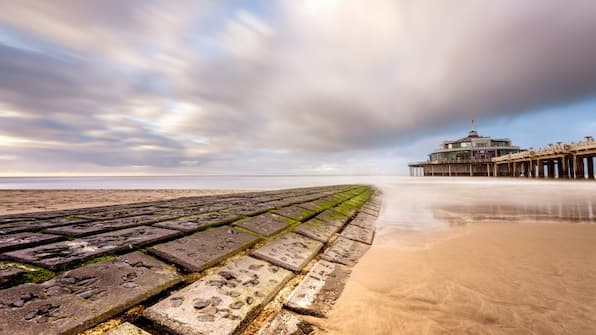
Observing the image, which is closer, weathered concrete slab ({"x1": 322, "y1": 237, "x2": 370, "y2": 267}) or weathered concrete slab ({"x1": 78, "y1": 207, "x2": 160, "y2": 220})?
weathered concrete slab ({"x1": 322, "y1": 237, "x2": 370, "y2": 267})

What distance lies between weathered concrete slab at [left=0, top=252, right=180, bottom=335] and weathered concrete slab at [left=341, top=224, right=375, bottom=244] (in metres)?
3.55

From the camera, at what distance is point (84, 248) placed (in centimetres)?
239

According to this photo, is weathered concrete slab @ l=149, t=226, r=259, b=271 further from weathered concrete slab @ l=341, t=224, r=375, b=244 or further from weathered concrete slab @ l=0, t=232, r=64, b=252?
weathered concrete slab @ l=341, t=224, r=375, b=244

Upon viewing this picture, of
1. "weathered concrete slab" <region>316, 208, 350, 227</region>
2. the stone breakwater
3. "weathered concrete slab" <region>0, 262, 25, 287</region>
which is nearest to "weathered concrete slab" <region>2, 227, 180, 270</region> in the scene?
the stone breakwater

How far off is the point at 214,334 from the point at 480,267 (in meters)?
3.31

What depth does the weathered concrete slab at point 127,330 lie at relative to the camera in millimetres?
1426

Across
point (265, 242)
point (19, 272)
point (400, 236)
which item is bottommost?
point (400, 236)

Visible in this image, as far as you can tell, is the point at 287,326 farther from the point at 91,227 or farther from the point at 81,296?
the point at 91,227

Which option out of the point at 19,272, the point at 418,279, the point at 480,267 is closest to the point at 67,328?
the point at 19,272

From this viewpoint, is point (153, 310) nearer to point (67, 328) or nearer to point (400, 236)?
point (67, 328)

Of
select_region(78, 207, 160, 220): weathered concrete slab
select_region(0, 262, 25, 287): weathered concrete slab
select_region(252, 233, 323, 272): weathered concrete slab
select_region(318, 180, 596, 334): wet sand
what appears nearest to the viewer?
select_region(0, 262, 25, 287): weathered concrete slab

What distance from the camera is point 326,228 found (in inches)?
200

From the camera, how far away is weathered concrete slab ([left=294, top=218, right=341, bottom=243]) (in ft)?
14.1

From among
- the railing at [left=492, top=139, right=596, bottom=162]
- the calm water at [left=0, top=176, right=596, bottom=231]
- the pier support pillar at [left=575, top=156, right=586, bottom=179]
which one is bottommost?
the calm water at [left=0, top=176, right=596, bottom=231]
